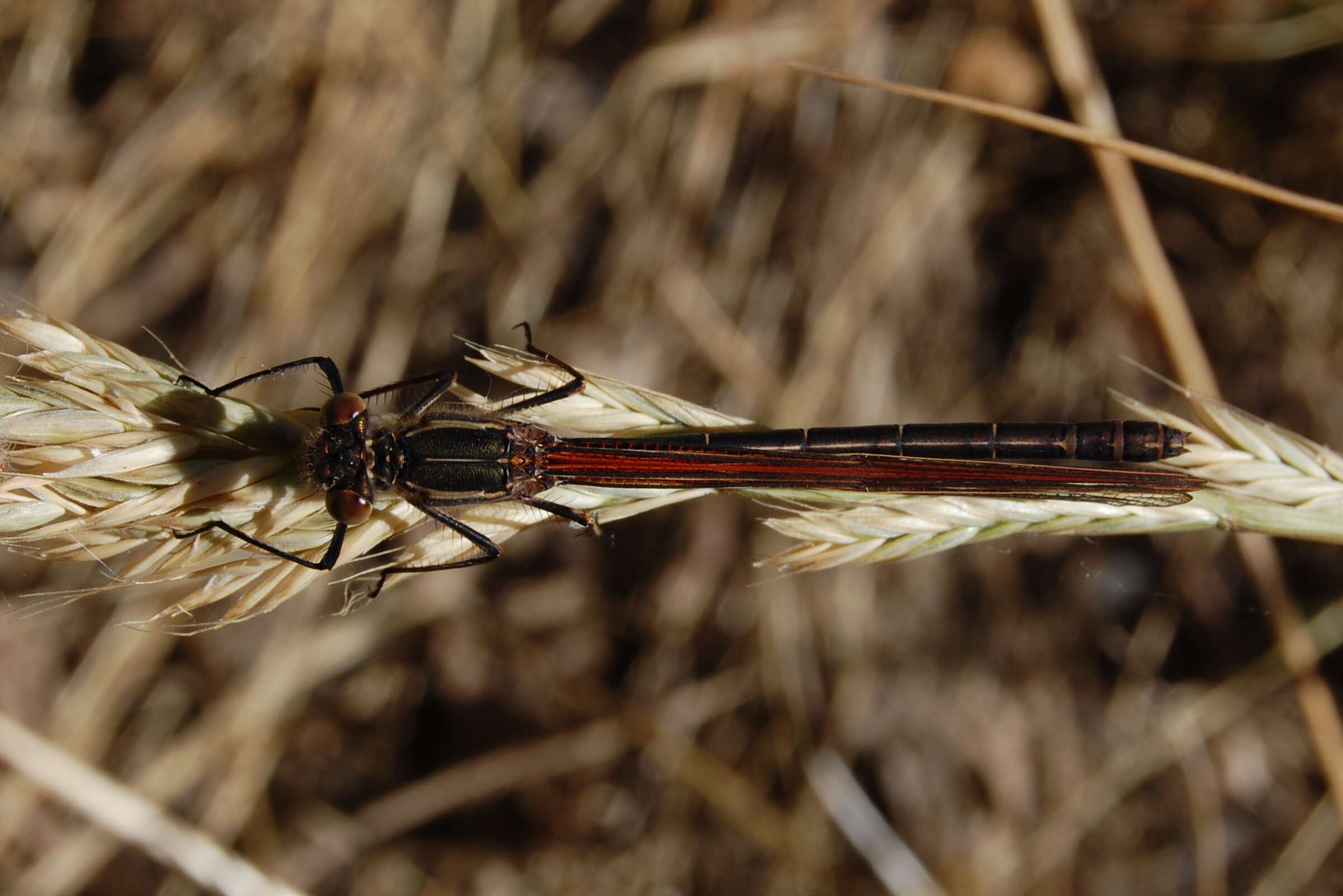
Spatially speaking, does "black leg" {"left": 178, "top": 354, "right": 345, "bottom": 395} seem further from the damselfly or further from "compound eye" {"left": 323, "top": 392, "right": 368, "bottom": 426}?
"compound eye" {"left": 323, "top": 392, "right": 368, "bottom": 426}

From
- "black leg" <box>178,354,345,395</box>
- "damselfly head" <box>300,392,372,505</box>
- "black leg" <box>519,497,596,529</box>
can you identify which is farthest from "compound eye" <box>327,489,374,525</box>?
"black leg" <box>519,497,596,529</box>

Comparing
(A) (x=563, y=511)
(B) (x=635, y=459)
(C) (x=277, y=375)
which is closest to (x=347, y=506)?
(A) (x=563, y=511)

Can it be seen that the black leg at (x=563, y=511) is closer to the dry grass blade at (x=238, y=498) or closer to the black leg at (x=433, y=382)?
the dry grass blade at (x=238, y=498)

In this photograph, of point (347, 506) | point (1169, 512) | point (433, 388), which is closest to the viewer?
point (1169, 512)

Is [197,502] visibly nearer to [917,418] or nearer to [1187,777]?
[917,418]

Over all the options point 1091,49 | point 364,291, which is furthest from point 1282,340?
point 364,291

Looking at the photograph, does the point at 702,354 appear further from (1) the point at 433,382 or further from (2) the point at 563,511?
(2) the point at 563,511
